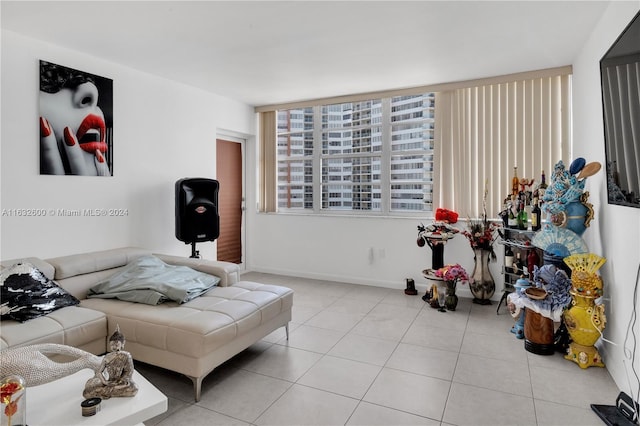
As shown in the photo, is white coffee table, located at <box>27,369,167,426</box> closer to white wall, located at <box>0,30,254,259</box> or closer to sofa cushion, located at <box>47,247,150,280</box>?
sofa cushion, located at <box>47,247,150,280</box>

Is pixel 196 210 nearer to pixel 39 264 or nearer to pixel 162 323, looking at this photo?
pixel 39 264

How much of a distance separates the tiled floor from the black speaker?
1.41 m

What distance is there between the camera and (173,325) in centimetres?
224

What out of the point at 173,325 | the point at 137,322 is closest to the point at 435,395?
the point at 173,325

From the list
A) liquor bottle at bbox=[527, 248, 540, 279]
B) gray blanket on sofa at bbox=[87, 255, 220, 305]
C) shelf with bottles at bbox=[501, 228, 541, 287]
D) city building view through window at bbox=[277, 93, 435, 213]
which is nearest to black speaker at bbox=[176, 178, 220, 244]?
gray blanket on sofa at bbox=[87, 255, 220, 305]

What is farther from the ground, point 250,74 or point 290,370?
point 250,74

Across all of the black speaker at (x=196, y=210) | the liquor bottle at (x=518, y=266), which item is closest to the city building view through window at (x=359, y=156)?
the liquor bottle at (x=518, y=266)

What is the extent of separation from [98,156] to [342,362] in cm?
281

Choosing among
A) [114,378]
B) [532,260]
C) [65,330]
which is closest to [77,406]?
[114,378]

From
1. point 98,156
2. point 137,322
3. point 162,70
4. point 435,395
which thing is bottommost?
point 435,395

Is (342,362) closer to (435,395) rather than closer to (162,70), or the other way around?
(435,395)

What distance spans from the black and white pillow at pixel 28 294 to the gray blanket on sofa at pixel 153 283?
0.82ft

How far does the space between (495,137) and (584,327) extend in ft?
7.54

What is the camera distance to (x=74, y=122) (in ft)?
10.5
